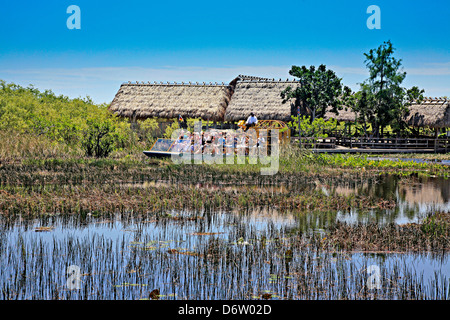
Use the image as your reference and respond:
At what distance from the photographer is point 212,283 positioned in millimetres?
5543

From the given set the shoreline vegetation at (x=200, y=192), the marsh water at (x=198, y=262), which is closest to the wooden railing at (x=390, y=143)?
the shoreline vegetation at (x=200, y=192)

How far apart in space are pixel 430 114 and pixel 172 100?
1641cm

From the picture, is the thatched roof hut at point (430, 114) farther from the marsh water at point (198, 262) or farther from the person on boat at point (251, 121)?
the marsh water at point (198, 262)

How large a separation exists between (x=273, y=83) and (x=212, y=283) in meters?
30.5

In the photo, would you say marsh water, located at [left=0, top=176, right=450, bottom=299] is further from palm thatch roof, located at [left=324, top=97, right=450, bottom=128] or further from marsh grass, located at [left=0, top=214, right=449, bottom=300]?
palm thatch roof, located at [left=324, top=97, right=450, bottom=128]

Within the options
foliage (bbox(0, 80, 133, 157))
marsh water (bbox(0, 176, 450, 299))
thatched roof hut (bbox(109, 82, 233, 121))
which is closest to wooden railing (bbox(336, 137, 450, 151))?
thatched roof hut (bbox(109, 82, 233, 121))

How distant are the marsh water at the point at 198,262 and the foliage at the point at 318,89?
22658 millimetres

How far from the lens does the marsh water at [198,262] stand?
17.4 feet

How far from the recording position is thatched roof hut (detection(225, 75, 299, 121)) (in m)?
32.8

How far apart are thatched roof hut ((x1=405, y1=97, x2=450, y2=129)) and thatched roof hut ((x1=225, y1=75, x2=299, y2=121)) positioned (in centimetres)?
721

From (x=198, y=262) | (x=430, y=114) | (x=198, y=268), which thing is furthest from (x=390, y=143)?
(x=198, y=268)
